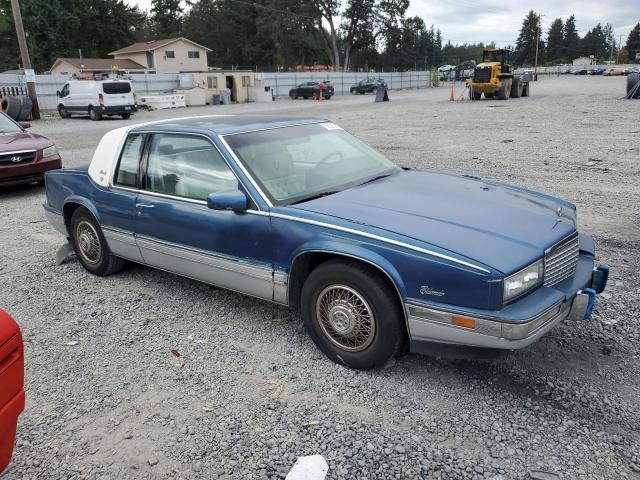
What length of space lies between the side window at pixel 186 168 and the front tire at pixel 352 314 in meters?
1.05

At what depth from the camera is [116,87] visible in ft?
85.0

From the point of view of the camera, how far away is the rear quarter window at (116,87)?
25594 millimetres

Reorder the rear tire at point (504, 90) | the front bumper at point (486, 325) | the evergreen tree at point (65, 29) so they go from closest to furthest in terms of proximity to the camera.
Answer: the front bumper at point (486, 325), the rear tire at point (504, 90), the evergreen tree at point (65, 29)

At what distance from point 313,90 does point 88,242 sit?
3933cm

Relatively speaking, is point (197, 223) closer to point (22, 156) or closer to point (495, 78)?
point (22, 156)

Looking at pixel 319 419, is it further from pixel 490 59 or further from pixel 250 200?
pixel 490 59

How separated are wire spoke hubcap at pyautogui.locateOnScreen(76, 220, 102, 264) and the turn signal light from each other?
3698mm

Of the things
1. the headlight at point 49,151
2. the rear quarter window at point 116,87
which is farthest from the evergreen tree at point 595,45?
the headlight at point 49,151

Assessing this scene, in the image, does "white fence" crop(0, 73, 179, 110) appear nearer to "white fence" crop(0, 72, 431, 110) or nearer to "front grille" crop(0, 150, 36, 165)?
"white fence" crop(0, 72, 431, 110)

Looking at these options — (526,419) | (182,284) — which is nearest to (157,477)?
(526,419)

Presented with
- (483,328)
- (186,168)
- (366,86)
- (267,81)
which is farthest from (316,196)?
(366,86)

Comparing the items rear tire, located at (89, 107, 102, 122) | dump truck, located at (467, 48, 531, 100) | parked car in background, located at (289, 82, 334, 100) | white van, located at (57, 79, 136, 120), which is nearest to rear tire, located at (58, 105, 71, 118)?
white van, located at (57, 79, 136, 120)

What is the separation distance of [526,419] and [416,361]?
0.82 m

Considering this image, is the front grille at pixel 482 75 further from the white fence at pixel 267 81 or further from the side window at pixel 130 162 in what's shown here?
the side window at pixel 130 162
